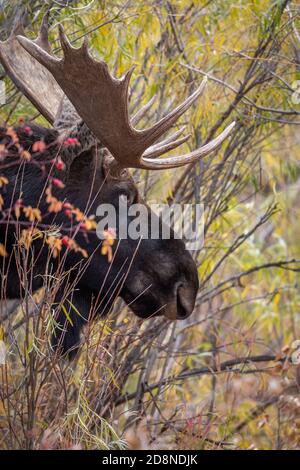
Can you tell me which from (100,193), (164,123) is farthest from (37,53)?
(100,193)

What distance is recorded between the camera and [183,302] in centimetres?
475

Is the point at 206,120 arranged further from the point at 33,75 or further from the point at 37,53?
the point at 37,53

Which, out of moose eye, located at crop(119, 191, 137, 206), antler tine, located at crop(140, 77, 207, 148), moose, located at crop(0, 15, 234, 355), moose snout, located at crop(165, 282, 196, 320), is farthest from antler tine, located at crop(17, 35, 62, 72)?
moose snout, located at crop(165, 282, 196, 320)

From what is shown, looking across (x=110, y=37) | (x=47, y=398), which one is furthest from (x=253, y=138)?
(x=47, y=398)

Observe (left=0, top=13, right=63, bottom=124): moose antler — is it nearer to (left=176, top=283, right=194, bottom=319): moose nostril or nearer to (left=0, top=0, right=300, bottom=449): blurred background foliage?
(left=0, top=0, right=300, bottom=449): blurred background foliage

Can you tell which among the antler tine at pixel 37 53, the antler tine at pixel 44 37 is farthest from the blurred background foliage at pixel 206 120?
the antler tine at pixel 37 53

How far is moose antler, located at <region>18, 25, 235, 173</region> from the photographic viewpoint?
4316 mm

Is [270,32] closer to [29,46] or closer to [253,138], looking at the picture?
[253,138]

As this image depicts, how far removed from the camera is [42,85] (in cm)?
523

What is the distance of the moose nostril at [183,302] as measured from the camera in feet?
15.5

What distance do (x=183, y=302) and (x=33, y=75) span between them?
155cm

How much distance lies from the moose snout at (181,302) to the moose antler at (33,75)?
1.17 metres
